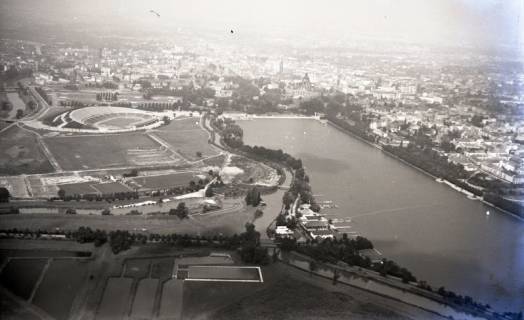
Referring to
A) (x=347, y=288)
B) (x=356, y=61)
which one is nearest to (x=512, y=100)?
(x=356, y=61)

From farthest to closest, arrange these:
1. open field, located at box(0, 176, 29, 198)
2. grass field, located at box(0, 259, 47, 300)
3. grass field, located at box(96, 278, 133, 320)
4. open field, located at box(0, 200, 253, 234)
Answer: open field, located at box(0, 176, 29, 198) → open field, located at box(0, 200, 253, 234) → grass field, located at box(0, 259, 47, 300) → grass field, located at box(96, 278, 133, 320)

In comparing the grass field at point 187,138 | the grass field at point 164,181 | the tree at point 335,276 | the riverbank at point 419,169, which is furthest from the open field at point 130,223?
the riverbank at point 419,169

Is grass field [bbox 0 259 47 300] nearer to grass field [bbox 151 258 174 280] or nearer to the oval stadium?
grass field [bbox 151 258 174 280]

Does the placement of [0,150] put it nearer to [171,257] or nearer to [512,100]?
[171,257]

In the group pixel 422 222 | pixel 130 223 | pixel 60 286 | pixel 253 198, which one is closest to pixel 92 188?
pixel 130 223

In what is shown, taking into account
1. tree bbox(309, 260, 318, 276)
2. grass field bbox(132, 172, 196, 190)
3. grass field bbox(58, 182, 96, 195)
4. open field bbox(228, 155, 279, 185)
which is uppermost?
open field bbox(228, 155, 279, 185)

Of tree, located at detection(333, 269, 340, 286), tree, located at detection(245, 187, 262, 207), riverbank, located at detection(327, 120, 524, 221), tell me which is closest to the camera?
tree, located at detection(333, 269, 340, 286)

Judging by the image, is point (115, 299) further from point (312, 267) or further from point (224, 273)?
point (312, 267)

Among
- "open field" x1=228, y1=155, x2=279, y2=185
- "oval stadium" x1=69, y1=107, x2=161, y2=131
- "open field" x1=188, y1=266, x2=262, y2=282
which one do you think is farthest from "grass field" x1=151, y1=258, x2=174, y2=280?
"oval stadium" x1=69, y1=107, x2=161, y2=131
